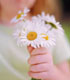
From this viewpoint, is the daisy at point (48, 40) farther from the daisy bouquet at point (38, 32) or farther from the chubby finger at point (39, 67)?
the chubby finger at point (39, 67)

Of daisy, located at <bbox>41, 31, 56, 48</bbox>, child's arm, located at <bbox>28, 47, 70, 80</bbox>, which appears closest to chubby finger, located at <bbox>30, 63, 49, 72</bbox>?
child's arm, located at <bbox>28, 47, 70, 80</bbox>

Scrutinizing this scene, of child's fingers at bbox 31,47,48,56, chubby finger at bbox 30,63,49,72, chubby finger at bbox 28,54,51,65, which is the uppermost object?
child's fingers at bbox 31,47,48,56

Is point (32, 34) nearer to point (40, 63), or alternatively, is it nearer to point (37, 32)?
point (37, 32)

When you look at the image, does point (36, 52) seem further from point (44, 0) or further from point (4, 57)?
point (44, 0)

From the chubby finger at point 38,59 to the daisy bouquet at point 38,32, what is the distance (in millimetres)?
56

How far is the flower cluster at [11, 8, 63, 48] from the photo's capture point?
574 millimetres

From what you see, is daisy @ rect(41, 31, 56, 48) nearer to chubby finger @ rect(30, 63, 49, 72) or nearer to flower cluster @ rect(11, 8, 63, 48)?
flower cluster @ rect(11, 8, 63, 48)

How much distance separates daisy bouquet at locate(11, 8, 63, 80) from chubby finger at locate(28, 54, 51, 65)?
0.06m

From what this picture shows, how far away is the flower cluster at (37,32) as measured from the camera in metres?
0.57

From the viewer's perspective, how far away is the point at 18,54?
953 mm

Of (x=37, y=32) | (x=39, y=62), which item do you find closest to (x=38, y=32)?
(x=37, y=32)

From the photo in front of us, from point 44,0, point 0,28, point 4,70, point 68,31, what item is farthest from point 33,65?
point 68,31

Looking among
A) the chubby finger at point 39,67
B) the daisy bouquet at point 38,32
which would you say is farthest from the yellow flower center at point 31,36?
the chubby finger at point 39,67

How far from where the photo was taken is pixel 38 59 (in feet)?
2.17
